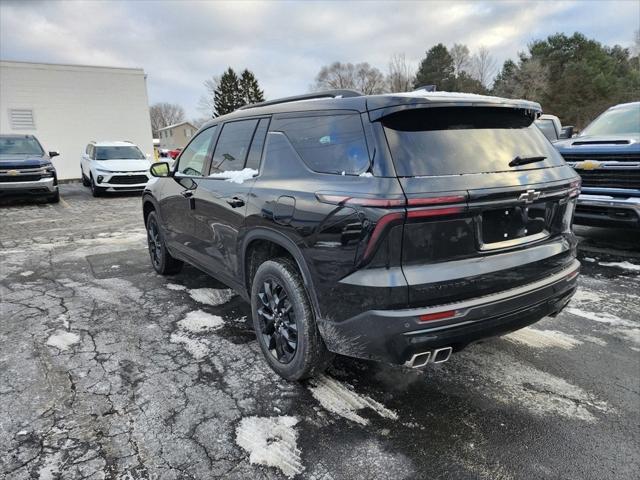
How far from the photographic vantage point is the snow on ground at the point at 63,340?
3531 millimetres

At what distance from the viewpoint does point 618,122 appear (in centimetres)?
661

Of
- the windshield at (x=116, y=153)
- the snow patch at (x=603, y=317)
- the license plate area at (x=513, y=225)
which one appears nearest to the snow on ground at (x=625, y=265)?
the snow patch at (x=603, y=317)

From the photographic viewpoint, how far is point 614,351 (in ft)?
11.0

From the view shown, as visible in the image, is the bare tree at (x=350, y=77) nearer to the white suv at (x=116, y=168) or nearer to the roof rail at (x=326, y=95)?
the white suv at (x=116, y=168)

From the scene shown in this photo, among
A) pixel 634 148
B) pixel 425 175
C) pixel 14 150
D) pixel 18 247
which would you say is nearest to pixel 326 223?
pixel 425 175

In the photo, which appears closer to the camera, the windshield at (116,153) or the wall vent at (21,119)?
the windshield at (116,153)

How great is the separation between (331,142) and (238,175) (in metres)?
1.00

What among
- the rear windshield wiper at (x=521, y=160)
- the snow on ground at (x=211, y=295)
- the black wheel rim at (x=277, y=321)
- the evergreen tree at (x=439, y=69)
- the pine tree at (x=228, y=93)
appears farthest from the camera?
the pine tree at (x=228, y=93)

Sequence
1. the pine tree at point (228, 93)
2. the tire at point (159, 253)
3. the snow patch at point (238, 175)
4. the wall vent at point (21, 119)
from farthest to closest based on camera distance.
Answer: the pine tree at point (228, 93), the wall vent at point (21, 119), the tire at point (159, 253), the snow patch at point (238, 175)

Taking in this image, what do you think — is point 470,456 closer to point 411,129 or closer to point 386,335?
point 386,335

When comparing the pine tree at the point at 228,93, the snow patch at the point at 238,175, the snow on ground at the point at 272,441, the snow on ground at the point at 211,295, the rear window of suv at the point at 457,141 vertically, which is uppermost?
the pine tree at the point at 228,93

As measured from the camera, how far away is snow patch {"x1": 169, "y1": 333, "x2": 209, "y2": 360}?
3.38 m

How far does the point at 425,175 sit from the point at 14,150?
44.7 feet

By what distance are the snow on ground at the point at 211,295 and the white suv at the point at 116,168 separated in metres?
10.1
